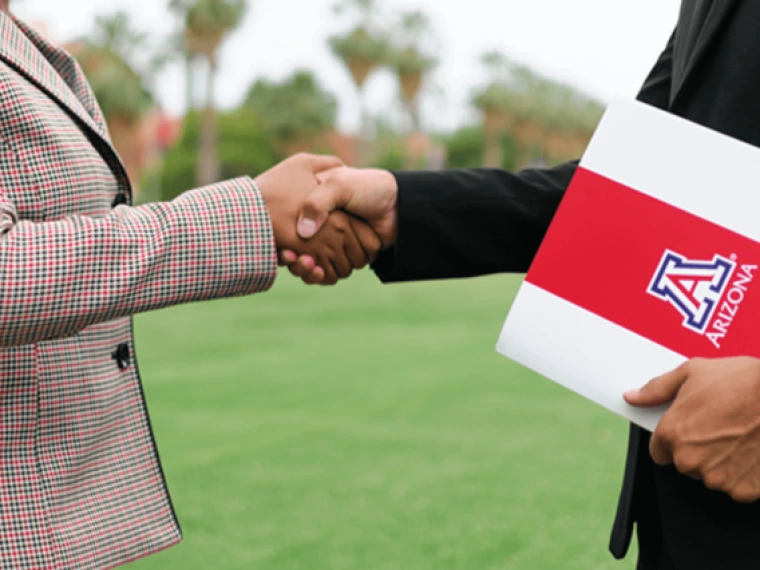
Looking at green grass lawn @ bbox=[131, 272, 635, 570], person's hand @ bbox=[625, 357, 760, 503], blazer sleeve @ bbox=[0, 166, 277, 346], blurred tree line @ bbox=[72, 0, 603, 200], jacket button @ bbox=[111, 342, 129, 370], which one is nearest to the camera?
person's hand @ bbox=[625, 357, 760, 503]

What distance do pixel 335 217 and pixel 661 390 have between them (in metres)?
0.98

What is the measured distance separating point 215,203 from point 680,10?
88 cm

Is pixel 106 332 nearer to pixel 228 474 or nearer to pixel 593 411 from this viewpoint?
pixel 228 474

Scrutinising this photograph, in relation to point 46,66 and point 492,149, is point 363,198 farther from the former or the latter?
point 492,149

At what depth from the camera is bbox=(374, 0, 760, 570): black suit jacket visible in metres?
1.39

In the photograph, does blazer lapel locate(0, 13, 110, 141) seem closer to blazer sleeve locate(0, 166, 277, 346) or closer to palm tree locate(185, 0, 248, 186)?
blazer sleeve locate(0, 166, 277, 346)

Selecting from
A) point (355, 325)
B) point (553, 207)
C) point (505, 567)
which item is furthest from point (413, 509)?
point (355, 325)

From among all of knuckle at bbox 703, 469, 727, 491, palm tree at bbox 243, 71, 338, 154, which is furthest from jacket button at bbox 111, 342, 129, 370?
palm tree at bbox 243, 71, 338, 154

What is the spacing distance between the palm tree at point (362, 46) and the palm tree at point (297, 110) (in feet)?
5.02

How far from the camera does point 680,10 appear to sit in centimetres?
163

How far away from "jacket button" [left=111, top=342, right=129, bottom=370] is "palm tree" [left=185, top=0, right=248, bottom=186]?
31114mm

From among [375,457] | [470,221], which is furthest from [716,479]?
[375,457]

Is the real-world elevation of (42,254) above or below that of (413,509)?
above

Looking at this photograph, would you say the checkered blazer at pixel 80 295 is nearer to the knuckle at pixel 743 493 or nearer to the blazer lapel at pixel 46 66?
the blazer lapel at pixel 46 66
